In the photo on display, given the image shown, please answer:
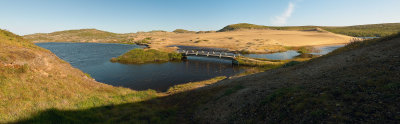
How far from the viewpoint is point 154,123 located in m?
9.70

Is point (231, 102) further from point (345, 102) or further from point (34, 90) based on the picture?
point (34, 90)

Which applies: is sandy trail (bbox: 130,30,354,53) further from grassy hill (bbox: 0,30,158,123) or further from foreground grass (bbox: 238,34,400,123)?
grassy hill (bbox: 0,30,158,123)

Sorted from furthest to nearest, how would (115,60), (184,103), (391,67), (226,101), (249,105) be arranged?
(115,60), (184,103), (226,101), (249,105), (391,67)

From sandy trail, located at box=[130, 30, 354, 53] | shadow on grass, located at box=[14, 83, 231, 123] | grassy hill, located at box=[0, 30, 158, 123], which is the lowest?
shadow on grass, located at box=[14, 83, 231, 123]

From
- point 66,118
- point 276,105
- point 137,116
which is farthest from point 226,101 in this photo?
point 66,118

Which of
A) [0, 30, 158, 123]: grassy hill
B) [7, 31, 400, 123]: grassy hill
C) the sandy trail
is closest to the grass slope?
[7, 31, 400, 123]: grassy hill

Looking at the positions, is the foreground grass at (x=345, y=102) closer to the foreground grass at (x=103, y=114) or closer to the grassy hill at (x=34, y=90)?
the foreground grass at (x=103, y=114)

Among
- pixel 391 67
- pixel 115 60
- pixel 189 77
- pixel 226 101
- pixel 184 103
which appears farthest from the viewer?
pixel 115 60

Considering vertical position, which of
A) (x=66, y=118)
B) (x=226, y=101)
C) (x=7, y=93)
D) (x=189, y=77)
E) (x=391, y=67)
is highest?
(x=391, y=67)

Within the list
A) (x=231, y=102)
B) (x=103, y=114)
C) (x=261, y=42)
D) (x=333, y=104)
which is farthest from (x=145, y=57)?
(x=261, y=42)

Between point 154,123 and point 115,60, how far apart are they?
49.4 meters

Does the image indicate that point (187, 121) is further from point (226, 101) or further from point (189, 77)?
point (189, 77)

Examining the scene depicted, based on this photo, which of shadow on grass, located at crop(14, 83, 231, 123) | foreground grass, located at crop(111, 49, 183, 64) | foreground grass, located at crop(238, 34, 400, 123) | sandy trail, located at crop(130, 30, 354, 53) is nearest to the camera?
foreground grass, located at crop(238, 34, 400, 123)

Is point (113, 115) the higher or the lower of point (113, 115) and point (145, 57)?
the lower
